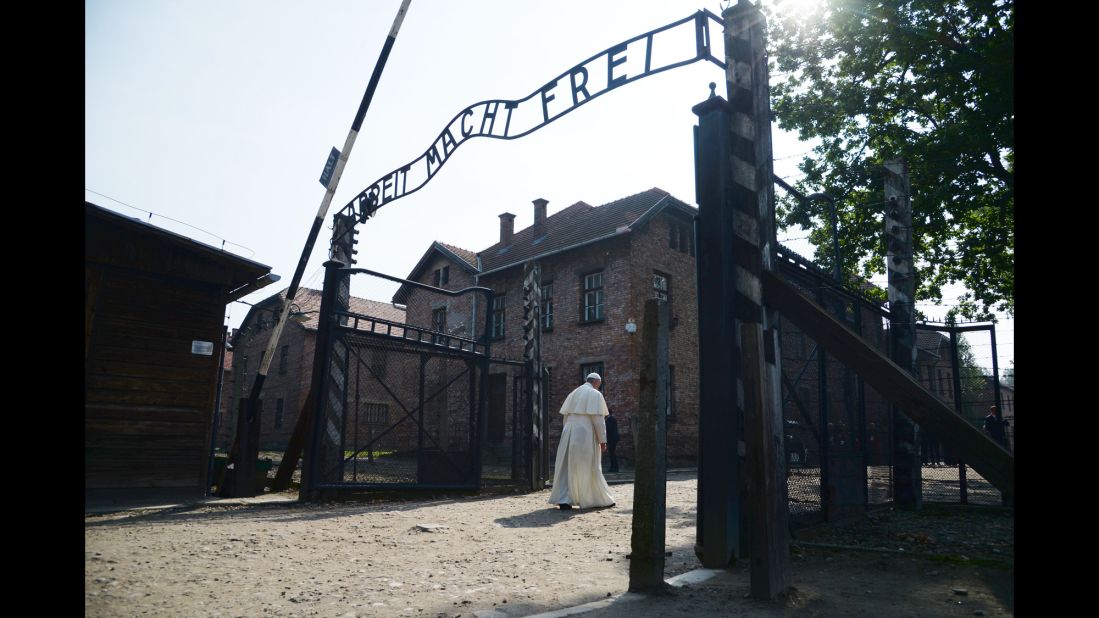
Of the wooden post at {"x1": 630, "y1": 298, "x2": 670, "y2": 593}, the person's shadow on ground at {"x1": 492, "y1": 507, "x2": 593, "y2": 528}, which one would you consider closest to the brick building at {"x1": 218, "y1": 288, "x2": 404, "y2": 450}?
the person's shadow on ground at {"x1": 492, "y1": 507, "x2": 593, "y2": 528}

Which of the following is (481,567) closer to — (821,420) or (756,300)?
(756,300)

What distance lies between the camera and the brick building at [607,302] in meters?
22.5

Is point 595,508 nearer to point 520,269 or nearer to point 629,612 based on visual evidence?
point 629,612

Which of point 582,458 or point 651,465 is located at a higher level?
point 651,465

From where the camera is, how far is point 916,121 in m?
16.6

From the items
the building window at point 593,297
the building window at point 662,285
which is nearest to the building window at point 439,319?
the building window at point 593,297

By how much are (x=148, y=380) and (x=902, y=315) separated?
33.4 ft

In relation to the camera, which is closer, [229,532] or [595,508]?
[229,532]

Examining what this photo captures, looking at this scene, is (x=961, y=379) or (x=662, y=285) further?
(x=662, y=285)

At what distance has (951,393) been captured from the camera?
31.1 ft

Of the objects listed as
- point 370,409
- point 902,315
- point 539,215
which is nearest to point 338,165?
point 370,409

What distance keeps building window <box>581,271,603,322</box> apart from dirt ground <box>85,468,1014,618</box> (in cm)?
1596
